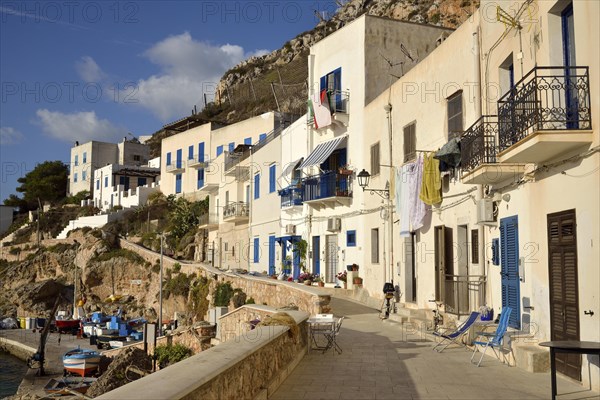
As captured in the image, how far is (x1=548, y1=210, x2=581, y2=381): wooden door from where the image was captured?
8820mm

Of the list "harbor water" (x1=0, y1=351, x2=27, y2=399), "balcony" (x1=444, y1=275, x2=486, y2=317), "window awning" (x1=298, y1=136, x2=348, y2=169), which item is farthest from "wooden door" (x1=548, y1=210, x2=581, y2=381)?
"harbor water" (x1=0, y1=351, x2=27, y2=399)

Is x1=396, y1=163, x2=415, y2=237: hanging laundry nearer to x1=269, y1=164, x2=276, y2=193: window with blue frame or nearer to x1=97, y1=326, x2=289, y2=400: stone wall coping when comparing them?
x1=97, y1=326, x2=289, y2=400: stone wall coping

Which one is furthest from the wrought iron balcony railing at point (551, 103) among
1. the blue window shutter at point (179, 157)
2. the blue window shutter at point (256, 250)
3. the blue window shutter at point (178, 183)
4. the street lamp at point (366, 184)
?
the blue window shutter at point (178, 183)

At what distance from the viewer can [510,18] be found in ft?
36.6

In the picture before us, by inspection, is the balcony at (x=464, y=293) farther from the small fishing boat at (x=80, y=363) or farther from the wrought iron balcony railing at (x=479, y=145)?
the small fishing boat at (x=80, y=363)

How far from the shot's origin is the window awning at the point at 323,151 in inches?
961

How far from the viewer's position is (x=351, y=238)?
78.7 ft

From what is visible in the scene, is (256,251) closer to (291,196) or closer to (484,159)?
(291,196)

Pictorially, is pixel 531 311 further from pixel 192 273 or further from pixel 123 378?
pixel 192 273

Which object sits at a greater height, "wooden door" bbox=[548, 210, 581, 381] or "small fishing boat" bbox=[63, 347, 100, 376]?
"wooden door" bbox=[548, 210, 581, 381]

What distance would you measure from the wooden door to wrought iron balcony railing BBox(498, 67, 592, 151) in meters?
1.35

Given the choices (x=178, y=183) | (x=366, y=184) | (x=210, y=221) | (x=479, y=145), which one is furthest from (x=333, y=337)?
(x=178, y=183)

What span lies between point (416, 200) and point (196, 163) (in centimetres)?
4042

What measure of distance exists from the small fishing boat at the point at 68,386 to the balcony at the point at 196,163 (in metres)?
31.0
